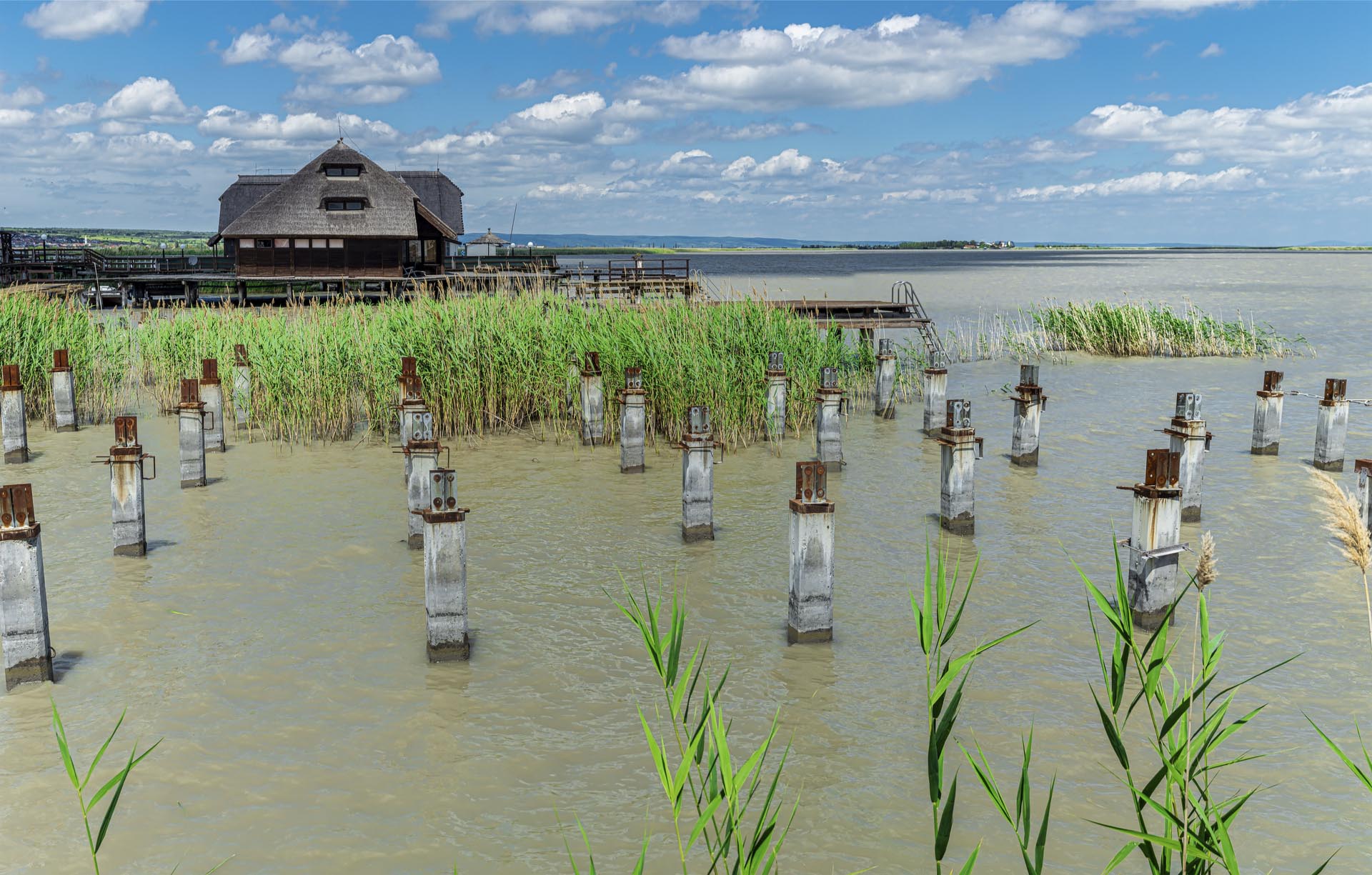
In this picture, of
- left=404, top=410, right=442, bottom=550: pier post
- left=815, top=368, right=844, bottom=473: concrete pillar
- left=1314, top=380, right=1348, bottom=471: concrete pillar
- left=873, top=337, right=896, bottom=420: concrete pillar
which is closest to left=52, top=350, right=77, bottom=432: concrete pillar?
left=404, top=410, right=442, bottom=550: pier post

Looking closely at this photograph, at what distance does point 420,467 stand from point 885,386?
10.6 meters

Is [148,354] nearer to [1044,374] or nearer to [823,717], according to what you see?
[823,717]

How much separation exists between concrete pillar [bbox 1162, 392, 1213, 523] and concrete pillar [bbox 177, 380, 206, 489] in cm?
1029

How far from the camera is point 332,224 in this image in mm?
40031

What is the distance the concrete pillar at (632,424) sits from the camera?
12.8m

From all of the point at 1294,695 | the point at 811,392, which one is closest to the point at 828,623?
the point at 1294,695

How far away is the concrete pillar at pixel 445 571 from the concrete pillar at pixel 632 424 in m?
5.97

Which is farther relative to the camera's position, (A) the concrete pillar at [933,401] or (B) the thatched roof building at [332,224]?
(B) the thatched roof building at [332,224]

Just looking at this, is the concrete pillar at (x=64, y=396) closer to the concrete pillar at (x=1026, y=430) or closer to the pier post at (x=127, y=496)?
the pier post at (x=127, y=496)

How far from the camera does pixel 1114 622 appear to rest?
2.69 meters

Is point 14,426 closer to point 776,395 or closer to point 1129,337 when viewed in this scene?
point 776,395

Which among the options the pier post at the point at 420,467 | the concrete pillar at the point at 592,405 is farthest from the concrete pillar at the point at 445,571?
the concrete pillar at the point at 592,405

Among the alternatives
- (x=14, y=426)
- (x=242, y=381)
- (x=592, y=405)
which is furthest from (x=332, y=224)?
(x=592, y=405)

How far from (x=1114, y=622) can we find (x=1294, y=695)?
489cm
